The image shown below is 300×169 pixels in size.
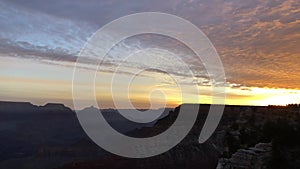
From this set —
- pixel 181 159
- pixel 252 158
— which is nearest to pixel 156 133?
pixel 181 159

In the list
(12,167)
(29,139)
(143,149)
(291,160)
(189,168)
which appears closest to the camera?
(291,160)

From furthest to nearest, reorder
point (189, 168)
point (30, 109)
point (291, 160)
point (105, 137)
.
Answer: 1. point (30, 109)
2. point (105, 137)
3. point (189, 168)
4. point (291, 160)

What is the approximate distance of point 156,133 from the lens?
2194 inches

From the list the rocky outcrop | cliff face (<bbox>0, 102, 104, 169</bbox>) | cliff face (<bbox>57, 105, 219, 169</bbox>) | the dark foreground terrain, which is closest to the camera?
the rocky outcrop

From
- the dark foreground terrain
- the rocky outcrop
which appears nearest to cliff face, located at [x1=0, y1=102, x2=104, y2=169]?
the dark foreground terrain

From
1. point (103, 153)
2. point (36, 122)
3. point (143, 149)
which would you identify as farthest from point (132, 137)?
point (36, 122)

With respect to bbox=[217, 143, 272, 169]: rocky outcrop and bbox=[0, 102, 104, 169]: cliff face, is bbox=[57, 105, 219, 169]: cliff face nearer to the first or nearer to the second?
bbox=[0, 102, 104, 169]: cliff face

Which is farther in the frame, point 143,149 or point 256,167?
point 143,149

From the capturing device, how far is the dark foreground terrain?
22.4 meters

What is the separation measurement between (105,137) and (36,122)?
23755mm

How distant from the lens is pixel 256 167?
2119cm

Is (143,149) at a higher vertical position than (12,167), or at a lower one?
higher

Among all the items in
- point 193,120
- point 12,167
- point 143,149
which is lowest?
point 12,167

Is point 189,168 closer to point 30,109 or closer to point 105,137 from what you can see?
point 105,137
